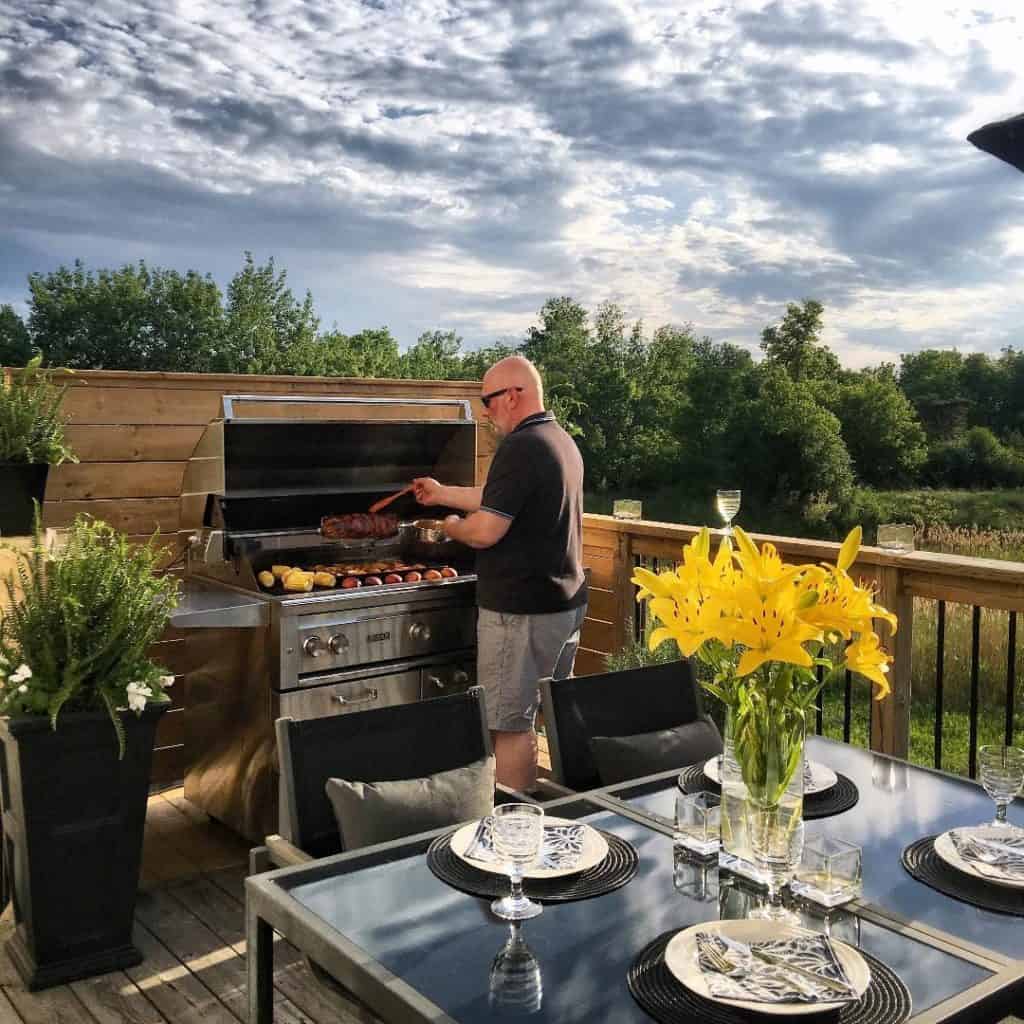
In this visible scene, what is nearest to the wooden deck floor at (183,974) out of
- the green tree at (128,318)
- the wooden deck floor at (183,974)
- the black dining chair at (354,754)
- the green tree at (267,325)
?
the wooden deck floor at (183,974)

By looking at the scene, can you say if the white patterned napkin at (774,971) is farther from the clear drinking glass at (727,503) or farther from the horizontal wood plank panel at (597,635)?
the horizontal wood plank panel at (597,635)

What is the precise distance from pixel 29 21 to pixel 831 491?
52.3 ft

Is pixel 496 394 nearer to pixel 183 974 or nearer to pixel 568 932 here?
pixel 183 974

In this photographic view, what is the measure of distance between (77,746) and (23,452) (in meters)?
0.98

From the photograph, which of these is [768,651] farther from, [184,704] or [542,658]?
[184,704]

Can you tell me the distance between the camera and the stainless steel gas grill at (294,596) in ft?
11.5

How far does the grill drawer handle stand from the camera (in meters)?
3.58

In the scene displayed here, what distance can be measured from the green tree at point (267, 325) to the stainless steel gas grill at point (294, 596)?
2332 cm

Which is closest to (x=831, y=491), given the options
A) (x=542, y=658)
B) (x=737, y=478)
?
(x=737, y=478)

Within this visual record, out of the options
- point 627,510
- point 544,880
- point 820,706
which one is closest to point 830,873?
point 544,880

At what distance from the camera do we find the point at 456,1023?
1240 millimetres

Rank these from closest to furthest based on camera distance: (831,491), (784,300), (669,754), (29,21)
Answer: (669,754)
(29,21)
(831,491)
(784,300)

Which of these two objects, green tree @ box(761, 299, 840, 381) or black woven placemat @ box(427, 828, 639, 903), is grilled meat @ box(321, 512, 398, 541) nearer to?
black woven placemat @ box(427, 828, 639, 903)

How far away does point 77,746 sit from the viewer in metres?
2.76
